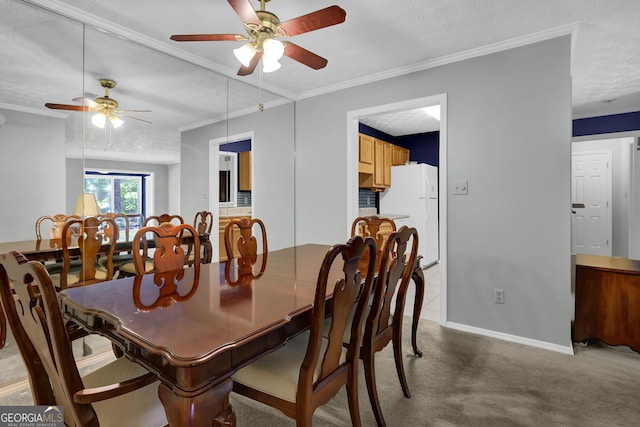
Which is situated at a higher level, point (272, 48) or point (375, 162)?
point (272, 48)

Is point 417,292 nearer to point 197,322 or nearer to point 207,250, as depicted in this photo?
point 197,322

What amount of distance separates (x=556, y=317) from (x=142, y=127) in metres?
3.76

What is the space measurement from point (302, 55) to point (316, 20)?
0.38 m

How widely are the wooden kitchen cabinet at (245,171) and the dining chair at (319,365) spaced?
2.87m

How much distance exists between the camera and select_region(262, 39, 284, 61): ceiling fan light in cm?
182

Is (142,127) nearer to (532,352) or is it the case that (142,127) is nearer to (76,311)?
(76,311)

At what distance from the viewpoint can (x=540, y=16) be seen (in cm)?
229

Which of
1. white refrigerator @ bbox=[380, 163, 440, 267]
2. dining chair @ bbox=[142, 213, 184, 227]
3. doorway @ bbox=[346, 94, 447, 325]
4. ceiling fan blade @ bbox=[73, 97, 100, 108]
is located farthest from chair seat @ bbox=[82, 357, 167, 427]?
white refrigerator @ bbox=[380, 163, 440, 267]

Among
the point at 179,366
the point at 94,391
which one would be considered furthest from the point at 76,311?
the point at 179,366

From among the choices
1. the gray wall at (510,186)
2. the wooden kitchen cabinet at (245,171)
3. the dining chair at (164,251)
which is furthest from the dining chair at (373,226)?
the wooden kitchen cabinet at (245,171)

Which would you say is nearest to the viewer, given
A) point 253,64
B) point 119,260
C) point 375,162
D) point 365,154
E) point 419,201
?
point 253,64

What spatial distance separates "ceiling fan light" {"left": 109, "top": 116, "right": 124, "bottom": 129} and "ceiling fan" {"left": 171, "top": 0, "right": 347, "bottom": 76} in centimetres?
112

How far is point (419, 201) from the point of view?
17.1ft

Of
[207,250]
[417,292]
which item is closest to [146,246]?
[207,250]
